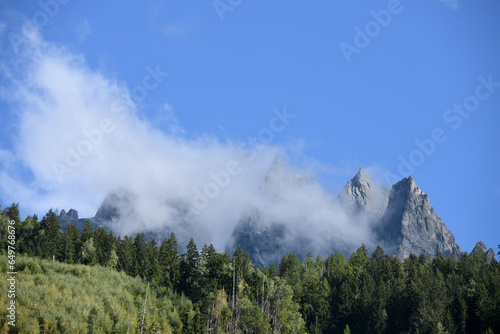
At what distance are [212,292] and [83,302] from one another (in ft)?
83.0

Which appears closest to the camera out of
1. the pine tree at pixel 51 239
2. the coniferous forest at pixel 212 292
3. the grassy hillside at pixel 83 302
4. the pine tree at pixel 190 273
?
the grassy hillside at pixel 83 302

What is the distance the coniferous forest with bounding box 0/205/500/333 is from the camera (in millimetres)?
65719

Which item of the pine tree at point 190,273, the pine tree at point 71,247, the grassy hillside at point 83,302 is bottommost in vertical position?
the grassy hillside at point 83,302

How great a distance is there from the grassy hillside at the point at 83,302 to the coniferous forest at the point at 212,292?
0.51 feet

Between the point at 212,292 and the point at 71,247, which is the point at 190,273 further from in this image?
the point at 71,247

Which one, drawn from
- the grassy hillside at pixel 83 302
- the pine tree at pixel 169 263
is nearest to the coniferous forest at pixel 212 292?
the grassy hillside at pixel 83 302

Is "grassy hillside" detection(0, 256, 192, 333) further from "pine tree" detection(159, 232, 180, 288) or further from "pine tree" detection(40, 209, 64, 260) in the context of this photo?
"pine tree" detection(40, 209, 64, 260)

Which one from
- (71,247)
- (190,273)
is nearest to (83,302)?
(190,273)

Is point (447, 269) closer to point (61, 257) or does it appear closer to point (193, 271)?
point (193, 271)

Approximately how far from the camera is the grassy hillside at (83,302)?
5694 centimetres

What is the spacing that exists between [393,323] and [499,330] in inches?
789

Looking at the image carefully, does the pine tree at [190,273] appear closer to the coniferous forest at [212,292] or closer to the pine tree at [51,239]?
the coniferous forest at [212,292]

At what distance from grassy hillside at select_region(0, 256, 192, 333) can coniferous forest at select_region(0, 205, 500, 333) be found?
157 mm

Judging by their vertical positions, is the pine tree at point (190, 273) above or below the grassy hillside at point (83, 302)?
above
